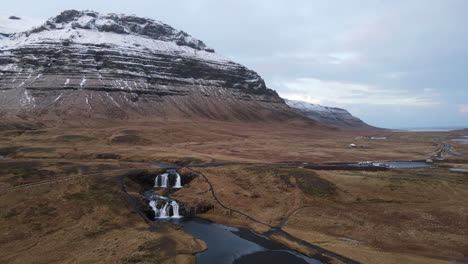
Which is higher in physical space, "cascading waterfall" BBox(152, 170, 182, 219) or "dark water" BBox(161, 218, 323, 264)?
"cascading waterfall" BBox(152, 170, 182, 219)

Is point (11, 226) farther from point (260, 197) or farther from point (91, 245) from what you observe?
point (260, 197)

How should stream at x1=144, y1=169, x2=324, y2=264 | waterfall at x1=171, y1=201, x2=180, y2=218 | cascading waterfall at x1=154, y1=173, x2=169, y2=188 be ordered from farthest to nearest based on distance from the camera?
cascading waterfall at x1=154, y1=173, x2=169, y2=188
waterfall at x1=171, y1=201, x2=180, y2=218
stream at x1=144, y1=169, x2=324, y2=264

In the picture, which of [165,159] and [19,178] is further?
[165,159]

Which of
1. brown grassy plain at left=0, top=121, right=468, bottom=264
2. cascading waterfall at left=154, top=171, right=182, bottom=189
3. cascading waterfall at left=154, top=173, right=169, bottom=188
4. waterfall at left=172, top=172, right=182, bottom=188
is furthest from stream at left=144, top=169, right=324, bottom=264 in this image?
cascading waterfall at left=154, top=173, right=169, bottom=188

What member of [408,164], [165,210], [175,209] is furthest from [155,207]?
[408,164]

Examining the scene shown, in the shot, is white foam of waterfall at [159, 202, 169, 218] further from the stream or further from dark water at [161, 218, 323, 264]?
dark water at [161, 218, 323, 264]

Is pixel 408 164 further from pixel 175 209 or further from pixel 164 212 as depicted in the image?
pixel 164 212

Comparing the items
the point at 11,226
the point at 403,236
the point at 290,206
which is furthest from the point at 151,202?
the point at 403,236

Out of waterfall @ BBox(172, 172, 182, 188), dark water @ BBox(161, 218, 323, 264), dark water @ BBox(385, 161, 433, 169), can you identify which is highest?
dark water @ BBox(385, 161, 433, 169)
